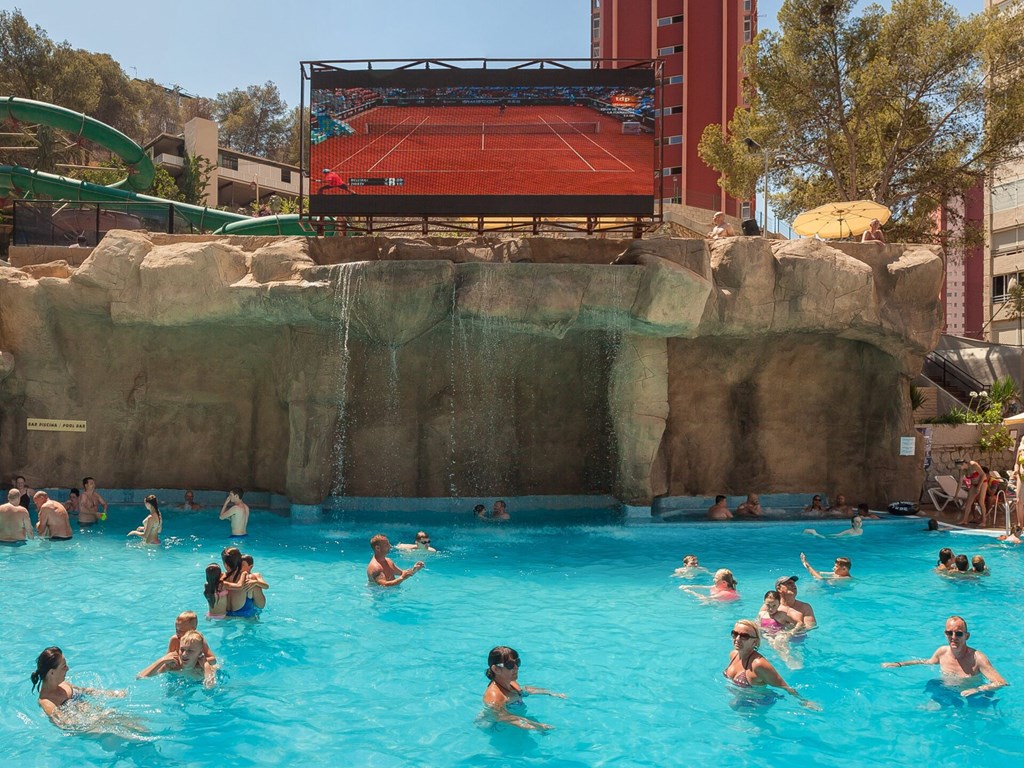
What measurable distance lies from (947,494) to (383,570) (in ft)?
38.5

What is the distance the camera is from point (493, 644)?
28.5 ft

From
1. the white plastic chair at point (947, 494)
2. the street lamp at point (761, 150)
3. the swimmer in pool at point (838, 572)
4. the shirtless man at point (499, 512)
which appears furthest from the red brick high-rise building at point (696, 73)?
the swimmer in pool at point (838, 572)

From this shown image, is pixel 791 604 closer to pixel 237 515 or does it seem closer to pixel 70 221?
pixel 237 515

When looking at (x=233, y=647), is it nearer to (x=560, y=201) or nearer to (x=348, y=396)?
(x=348, y=396)

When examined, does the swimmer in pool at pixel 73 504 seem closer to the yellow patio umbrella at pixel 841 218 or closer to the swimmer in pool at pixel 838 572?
the swimmer in pool at pixel 838 572

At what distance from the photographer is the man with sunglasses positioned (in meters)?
7.46

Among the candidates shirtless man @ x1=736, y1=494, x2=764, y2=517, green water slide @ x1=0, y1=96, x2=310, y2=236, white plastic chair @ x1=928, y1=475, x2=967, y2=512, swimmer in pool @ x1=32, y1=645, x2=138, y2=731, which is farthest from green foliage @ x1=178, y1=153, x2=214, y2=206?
swimmer in pool @ x1=32, y1=645, x2=138, y2=731

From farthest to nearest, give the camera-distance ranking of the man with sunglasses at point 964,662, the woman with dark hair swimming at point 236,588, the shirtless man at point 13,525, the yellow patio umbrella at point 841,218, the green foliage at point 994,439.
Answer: the green foliage at point 994,439 → the yellow patio umbrella at point 841,218 → the shirtless man at point 13,525 → the woman with dark hair swimming at point 236,588 → the man with sunglasses at point 964,662

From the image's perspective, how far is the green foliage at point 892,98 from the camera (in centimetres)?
2223

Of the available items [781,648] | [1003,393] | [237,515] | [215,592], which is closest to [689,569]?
[781,648]

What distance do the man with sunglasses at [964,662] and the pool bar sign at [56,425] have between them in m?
14.4

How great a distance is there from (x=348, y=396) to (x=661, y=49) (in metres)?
33.9

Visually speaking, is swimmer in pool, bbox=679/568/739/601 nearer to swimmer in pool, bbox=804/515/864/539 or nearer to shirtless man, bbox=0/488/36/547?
swimmer in pool, bbox=804/515/864/539

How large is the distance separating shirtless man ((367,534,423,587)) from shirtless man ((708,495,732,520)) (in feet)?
21.0
